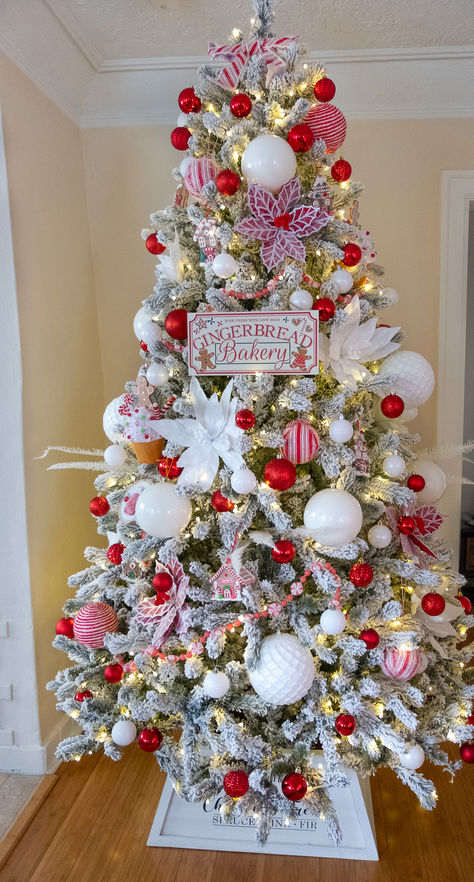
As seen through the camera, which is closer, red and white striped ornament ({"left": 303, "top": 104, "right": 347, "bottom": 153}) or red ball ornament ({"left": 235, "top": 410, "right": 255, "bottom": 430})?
red ball ornament ({"left": 235, "top": 410, "right": 255, "bottom": 430})

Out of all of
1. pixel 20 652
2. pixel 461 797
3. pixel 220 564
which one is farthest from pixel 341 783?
pixel 20 652

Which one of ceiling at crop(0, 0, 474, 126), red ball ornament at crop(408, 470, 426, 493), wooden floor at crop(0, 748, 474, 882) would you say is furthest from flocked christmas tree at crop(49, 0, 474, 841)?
ceiling at crop(0, 0, 474, 126)

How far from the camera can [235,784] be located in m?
1.33

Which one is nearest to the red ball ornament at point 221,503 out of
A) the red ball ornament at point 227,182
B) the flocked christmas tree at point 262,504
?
the flocked christmas tree at point 262,504

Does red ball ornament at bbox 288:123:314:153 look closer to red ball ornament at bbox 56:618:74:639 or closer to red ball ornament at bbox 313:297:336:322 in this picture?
red ball ornament at bbox 313:297:336:322

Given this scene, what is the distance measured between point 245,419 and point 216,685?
0.64 meters

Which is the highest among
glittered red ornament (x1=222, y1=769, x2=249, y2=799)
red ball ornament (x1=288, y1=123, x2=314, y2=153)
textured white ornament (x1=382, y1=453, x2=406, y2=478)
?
red ball ornament (x1=288, y1=123, x2=314, y2=153)

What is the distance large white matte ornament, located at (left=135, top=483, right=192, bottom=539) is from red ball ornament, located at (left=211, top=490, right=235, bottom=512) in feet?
0.23

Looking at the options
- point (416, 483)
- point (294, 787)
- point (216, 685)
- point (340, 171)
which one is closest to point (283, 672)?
point (216, 685)

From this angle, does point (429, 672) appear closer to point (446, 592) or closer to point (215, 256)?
point (446, 592)

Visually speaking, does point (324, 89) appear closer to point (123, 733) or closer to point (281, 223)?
point (281, 223)

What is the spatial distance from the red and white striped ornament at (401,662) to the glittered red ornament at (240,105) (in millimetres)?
1376

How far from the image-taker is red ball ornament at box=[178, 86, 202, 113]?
1.43m

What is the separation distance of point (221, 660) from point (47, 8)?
1884 mm
